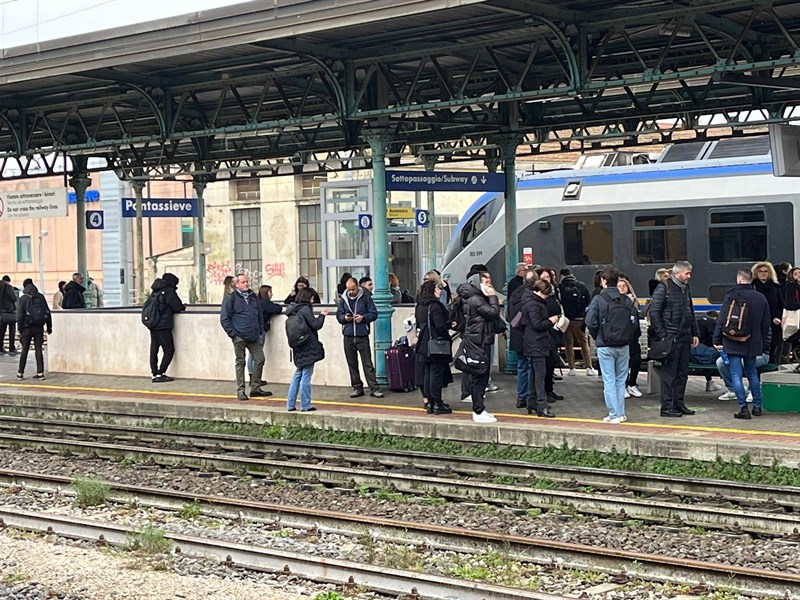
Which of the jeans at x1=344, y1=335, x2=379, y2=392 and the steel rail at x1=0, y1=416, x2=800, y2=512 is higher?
the jeans at x1=344, y1=335, x2=379, y2=392

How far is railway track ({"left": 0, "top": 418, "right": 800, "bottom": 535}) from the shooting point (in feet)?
34.6

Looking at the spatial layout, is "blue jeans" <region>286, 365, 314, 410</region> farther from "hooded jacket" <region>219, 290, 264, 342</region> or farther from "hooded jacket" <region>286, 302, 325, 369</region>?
"hooded jacket" <region>219, 290, 264, 342</region>

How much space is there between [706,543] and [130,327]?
12860 mm

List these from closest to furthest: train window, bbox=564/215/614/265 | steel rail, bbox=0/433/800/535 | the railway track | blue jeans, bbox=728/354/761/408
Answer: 1. steel rail, bbox=0/433/800/535
2. the railway track
3. blue jeans, bbox=728/354/761/408
4. train window, bbox=564/215/614/265

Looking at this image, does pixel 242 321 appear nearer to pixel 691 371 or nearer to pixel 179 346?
pixel 179 346

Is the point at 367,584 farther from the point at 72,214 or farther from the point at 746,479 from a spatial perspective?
the point at 72,214

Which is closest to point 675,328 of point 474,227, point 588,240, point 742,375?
point 742,375

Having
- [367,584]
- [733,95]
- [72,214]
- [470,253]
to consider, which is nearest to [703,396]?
[733,95]

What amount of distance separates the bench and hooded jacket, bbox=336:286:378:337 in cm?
362

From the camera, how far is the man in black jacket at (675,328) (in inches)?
542

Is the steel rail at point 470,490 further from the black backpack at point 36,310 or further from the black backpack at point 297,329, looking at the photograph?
the black backpack at point 36,310

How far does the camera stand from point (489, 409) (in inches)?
604

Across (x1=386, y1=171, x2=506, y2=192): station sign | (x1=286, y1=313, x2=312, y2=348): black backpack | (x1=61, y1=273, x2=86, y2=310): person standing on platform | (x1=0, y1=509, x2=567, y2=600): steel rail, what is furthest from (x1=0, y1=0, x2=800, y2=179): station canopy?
(x1=0, y1=509, x2=567, y2=600): steel rail

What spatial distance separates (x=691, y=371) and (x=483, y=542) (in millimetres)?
Result: 6622
